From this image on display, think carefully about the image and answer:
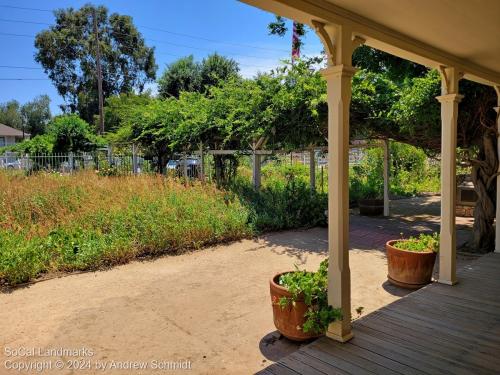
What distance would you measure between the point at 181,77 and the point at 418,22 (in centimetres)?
2326

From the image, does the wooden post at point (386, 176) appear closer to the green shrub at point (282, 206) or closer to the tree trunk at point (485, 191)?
the green shrub at point (282, 206)

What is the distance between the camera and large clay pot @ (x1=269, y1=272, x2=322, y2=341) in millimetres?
3020

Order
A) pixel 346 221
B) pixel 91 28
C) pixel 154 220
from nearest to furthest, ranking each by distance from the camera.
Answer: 1. pixel 346 221
2. pixel 154 220
3. pixel 91 28

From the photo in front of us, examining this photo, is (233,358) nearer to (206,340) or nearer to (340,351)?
(206,340)

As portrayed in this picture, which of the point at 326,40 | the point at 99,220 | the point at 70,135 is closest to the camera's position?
the point at 326,40

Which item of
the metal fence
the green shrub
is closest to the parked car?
the metal fence

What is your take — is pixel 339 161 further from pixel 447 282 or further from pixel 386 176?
pixel 386 176

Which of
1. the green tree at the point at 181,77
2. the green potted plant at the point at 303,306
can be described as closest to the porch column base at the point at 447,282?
the green potted plant at the point at 303,306

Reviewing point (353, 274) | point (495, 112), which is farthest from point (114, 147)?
point (495, 112)

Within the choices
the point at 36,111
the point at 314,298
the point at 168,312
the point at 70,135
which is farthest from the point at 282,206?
the point at 36,111

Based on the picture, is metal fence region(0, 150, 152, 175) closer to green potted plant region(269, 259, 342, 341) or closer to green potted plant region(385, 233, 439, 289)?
green potted plant region(385, 233, 439, 289)

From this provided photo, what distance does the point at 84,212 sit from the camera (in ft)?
21.2

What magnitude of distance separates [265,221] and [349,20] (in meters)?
5.33

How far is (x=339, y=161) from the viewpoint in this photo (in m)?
2.79
